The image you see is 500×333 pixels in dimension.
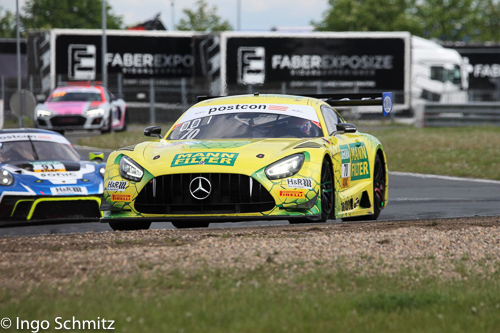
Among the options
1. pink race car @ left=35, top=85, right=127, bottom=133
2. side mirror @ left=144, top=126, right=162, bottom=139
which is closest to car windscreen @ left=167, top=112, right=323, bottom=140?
side mirror @ left=144, top=126, right=162, bottom=139

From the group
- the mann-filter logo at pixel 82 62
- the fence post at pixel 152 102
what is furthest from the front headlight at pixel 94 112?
the mann-filter logo at pixel 82 62

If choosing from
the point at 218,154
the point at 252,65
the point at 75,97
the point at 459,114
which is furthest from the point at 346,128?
the point at 252,65

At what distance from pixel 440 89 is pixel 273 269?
38.0 m

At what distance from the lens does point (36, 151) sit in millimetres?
12625

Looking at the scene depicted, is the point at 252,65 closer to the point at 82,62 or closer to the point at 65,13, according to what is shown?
the point at 82,62

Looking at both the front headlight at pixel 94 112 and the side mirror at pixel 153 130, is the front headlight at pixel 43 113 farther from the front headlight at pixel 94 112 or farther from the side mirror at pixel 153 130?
the side mirror at pixel 153 130

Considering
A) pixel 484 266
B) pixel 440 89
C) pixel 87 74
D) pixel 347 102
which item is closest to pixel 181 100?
pixel 87 74

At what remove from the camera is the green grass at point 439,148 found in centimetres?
2084

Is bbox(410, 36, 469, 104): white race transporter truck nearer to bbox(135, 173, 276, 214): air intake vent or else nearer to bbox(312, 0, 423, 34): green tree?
bbox(135, 173, 276, 214): air intake vent

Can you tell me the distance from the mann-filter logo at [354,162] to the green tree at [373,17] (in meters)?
73.8

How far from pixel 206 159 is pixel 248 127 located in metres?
1.29

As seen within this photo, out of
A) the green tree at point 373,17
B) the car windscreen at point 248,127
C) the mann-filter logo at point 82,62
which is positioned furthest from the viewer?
the green tree at point 373,17

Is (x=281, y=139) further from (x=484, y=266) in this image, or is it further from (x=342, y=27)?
(x=342, y=27)

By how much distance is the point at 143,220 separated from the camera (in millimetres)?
9227
